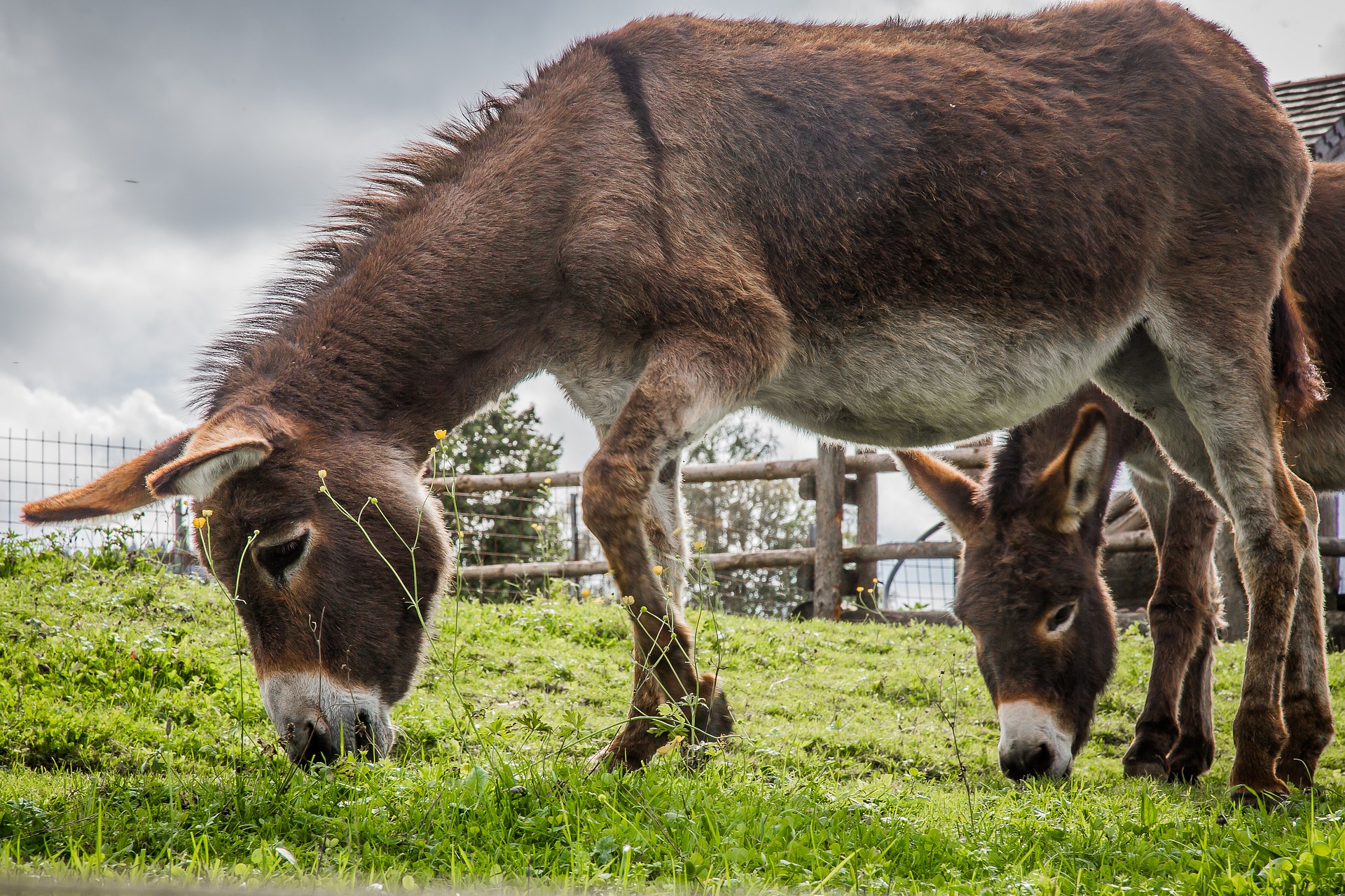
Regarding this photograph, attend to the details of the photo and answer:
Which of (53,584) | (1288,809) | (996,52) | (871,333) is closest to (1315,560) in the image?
(1288,809)

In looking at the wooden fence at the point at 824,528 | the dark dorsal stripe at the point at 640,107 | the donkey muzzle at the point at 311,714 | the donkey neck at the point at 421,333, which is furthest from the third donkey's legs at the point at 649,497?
the wooden fence at the point at 824,528

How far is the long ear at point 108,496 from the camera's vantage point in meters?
3.32

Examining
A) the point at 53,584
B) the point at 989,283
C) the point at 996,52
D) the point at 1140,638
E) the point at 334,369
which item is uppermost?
the point at 996,52

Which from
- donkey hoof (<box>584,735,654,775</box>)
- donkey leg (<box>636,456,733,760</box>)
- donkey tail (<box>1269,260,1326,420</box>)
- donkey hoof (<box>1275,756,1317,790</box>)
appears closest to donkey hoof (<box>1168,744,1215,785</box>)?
donkey hoof (<box>1275,756,1317,790</box>)

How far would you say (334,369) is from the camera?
11.1 feet

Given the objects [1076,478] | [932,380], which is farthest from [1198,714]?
[932,380]

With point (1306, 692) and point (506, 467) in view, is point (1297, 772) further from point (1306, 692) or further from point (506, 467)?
point (506, 467)

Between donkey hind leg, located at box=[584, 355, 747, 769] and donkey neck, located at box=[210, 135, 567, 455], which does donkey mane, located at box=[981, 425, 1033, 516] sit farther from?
donkey neck, located at box=[210, 135, 567, 455]

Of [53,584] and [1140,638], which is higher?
[53,584]

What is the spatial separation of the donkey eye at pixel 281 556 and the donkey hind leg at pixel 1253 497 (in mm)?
3313

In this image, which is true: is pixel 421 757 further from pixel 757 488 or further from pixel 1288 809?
pixel 757 488

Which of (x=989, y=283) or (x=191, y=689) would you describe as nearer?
(x=989, y=283)

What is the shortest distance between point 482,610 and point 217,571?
12.5ft

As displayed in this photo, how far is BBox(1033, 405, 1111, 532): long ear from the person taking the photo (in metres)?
4.43
